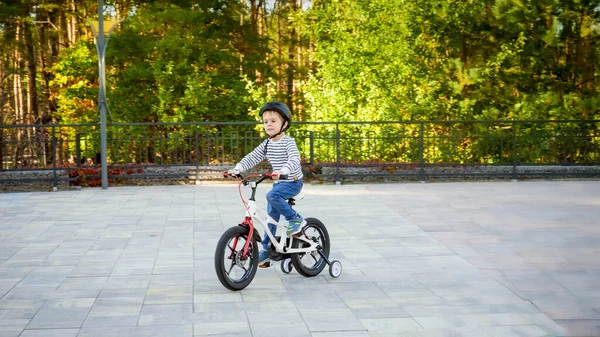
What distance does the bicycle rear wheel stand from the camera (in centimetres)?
694

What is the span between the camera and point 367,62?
2147 cm

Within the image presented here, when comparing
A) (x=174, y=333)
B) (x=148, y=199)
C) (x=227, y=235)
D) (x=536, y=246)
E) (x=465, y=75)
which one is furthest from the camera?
(x=465, y=75)

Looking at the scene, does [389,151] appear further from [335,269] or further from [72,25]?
[72,25]

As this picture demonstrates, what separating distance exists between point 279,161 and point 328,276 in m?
1.24

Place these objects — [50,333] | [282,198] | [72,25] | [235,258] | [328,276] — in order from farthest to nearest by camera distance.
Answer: [72,25]
[328,276]
[282,198]
[235,258]
[50,333]

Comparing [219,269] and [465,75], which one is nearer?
[219,269]

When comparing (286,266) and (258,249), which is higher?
(258,249)

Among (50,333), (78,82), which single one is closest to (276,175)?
(50,333)

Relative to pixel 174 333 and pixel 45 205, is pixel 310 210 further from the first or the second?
pixel 174 333

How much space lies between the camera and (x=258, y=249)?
6.92 metres

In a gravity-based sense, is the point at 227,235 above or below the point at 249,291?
above

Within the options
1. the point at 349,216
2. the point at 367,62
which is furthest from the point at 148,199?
the point at 367,62

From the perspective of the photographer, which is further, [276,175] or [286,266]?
[286,266]

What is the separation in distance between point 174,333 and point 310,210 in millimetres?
6917
